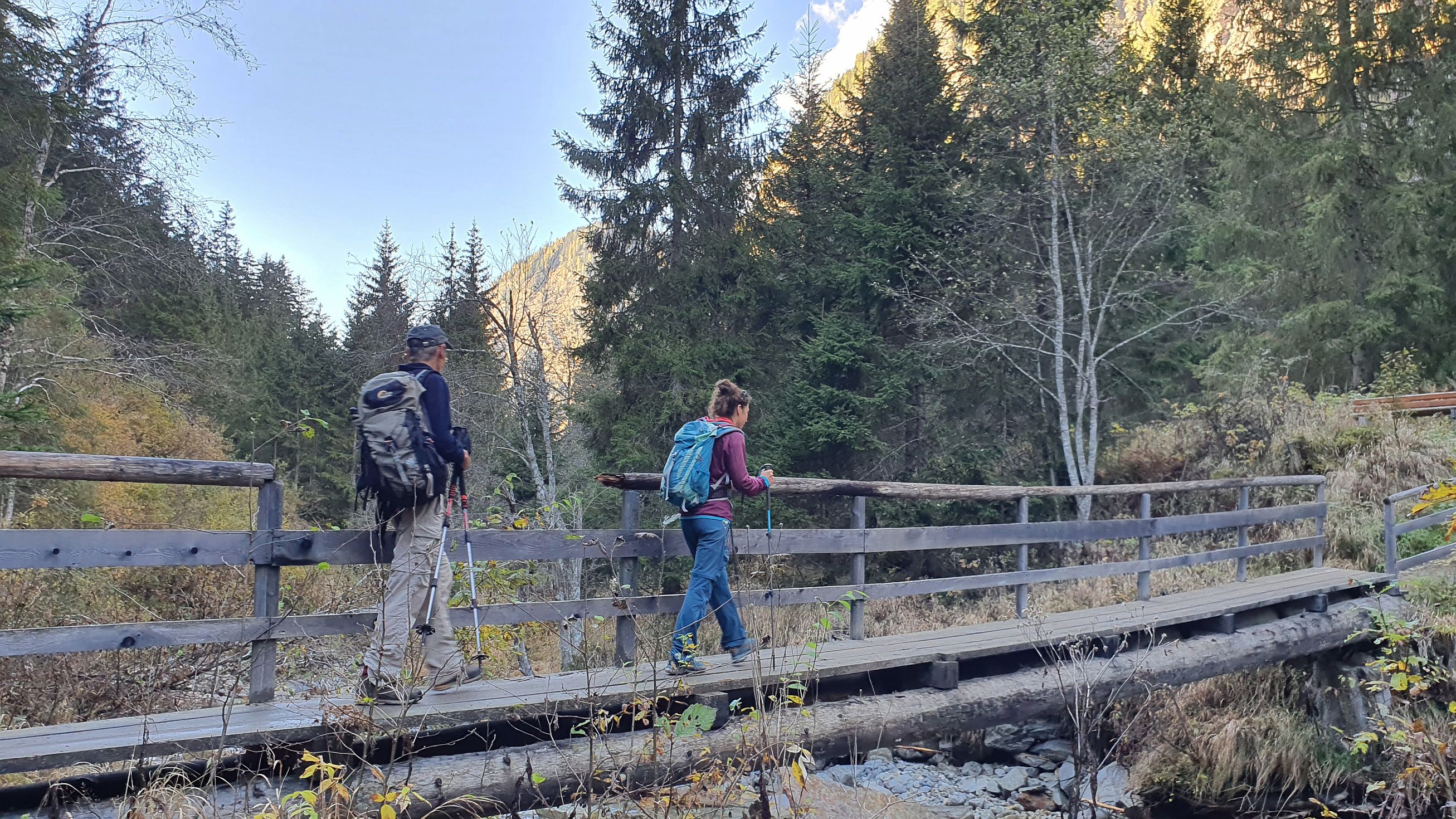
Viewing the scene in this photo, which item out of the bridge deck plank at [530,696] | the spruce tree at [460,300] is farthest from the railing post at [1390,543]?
the spruce tree at [460,300]

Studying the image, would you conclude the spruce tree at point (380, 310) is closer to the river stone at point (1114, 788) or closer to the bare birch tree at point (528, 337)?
the bare birch tree at point (528, 337)

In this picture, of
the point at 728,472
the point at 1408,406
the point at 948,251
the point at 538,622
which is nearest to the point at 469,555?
the point at 538,622

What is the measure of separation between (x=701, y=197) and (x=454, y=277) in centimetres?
587

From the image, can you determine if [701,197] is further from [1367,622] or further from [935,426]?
[1367,622]

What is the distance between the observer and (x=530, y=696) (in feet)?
12.9

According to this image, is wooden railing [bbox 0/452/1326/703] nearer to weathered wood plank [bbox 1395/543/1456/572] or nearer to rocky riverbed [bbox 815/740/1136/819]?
rocky riverbed [bbox 815/740/1136/819]

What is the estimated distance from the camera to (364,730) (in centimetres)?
319

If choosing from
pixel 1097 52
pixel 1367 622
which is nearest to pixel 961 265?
pixel 1097 52

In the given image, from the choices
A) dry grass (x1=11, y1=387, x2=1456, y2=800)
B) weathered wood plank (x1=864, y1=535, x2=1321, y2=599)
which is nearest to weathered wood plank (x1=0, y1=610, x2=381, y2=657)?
dry grass (x1=11, y1=387, x2=1456, y2=800)

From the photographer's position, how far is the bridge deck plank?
9.95 ft

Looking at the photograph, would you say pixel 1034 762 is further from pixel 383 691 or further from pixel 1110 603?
pixel 383 691

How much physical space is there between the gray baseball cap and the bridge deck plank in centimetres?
163

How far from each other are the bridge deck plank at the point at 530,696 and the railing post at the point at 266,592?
0.09 metres

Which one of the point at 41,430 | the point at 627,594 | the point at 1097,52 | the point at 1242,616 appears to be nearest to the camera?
the point at 627,594
